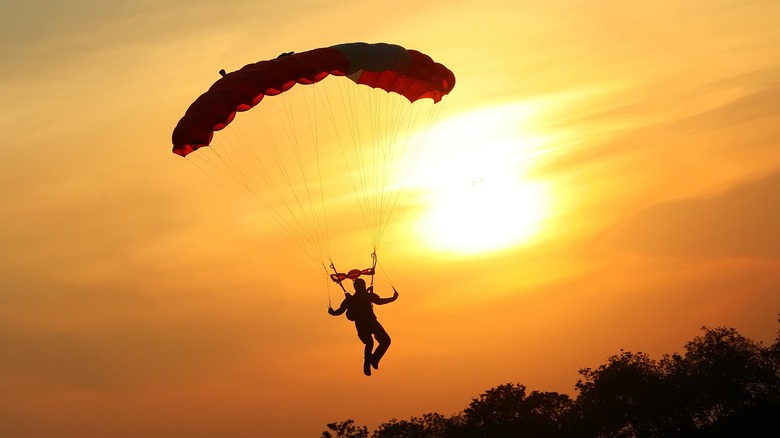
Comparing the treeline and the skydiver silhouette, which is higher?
the treeline

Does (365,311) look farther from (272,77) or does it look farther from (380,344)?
(272,77)

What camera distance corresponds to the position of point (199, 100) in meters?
32.8

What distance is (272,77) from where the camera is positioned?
107ft

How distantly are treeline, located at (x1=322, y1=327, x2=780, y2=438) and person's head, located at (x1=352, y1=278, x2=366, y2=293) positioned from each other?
5358cm

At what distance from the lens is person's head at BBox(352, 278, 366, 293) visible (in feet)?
103

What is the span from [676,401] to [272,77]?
190 ft

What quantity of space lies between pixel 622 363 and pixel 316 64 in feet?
187

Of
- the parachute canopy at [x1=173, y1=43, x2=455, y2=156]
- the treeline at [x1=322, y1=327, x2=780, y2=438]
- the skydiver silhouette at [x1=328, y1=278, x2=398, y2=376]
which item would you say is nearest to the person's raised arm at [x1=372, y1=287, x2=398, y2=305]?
the skydiver silhouette at [x1=328, y1=278, x2=398, y2=376]

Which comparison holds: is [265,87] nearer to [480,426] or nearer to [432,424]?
[480,426]

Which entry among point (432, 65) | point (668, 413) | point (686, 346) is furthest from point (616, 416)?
point (432, 65)

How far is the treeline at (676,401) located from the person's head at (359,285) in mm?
53575

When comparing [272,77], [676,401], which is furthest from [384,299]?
[676,401]

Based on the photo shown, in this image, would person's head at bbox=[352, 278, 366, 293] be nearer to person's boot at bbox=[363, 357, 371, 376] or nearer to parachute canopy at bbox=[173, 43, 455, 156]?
person's boot at bbox=[363, 357, 371, 376]

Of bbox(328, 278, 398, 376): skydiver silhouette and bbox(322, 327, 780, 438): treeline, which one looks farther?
bbox(322, 327, 780, 438): treeline
